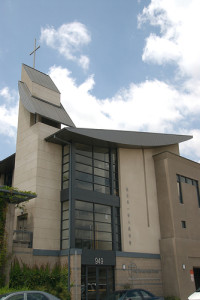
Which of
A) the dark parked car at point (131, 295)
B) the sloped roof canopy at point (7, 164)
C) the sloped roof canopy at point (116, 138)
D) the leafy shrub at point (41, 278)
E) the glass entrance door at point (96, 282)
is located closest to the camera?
the dark parked car at point (131, 295)

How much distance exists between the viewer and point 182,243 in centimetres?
2453

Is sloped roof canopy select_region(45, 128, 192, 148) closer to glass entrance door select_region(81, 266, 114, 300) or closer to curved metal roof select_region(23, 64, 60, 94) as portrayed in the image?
curved metal roof select_region(23, 64, 60, 94)

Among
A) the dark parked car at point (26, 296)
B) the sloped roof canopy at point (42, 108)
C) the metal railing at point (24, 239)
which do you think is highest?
the sloped roof canopy at point (42, 108)

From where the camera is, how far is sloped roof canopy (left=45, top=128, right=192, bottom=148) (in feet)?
72.6

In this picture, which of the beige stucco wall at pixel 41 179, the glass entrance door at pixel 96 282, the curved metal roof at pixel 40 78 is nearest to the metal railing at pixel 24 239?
the beige stucco wall at pixel 41 179

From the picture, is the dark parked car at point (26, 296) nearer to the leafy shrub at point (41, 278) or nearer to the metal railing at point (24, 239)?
the leafy shrub at point (41, 278)

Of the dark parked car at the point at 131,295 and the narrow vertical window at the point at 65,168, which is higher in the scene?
the narrow vertical window at the point at 65,168

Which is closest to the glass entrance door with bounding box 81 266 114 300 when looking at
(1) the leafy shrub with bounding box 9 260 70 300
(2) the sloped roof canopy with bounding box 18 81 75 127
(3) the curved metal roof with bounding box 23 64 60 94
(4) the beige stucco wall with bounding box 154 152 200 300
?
(1) the leafy shrub with bounding box 9 260 70 300

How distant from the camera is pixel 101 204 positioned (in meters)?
23.0

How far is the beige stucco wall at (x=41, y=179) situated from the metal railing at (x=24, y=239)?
9.8 inches

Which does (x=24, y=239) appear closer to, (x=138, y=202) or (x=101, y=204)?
(x=101, y=204)

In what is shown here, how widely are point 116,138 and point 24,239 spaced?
30.2 feet

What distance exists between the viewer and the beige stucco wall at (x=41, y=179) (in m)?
20.9

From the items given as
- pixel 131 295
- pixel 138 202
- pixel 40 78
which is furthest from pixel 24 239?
pixel 40 78
